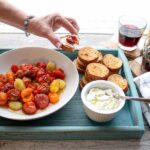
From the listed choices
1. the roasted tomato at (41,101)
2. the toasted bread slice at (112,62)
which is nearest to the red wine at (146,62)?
the toasted bread slice at (112,62)

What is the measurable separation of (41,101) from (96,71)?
16 cm

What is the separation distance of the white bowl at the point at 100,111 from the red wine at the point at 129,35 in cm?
25

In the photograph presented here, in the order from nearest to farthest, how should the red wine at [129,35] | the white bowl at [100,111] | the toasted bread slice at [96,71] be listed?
the white bowl at [100,111] → the toasted bread slice at [96,71] → the red wine at [129,35]

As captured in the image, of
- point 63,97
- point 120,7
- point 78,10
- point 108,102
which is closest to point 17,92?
point 63,97

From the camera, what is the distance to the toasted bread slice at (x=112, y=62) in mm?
750

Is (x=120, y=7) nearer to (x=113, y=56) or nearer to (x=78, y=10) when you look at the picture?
(x=78, y=10)

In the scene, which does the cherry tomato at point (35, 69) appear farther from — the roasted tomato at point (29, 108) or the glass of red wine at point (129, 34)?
the glass of red wine at point (129, 34)

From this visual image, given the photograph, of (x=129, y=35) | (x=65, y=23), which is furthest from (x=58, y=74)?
(x=129, y=35)

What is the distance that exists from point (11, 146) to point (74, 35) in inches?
13.4

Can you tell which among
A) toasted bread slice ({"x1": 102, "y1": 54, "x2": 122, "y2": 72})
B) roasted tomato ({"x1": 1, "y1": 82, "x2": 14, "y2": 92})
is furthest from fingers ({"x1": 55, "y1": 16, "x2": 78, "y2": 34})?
roasted tomato ({"x1": 1, "y1": 82, "x2": 14, "y2": 92})

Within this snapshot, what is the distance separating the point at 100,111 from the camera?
0.61m

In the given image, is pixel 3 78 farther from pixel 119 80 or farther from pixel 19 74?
pixel 119 80

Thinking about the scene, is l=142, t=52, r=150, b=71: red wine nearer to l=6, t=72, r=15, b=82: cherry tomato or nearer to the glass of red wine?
the glass of red wine

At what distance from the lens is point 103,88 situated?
672 millimetres
